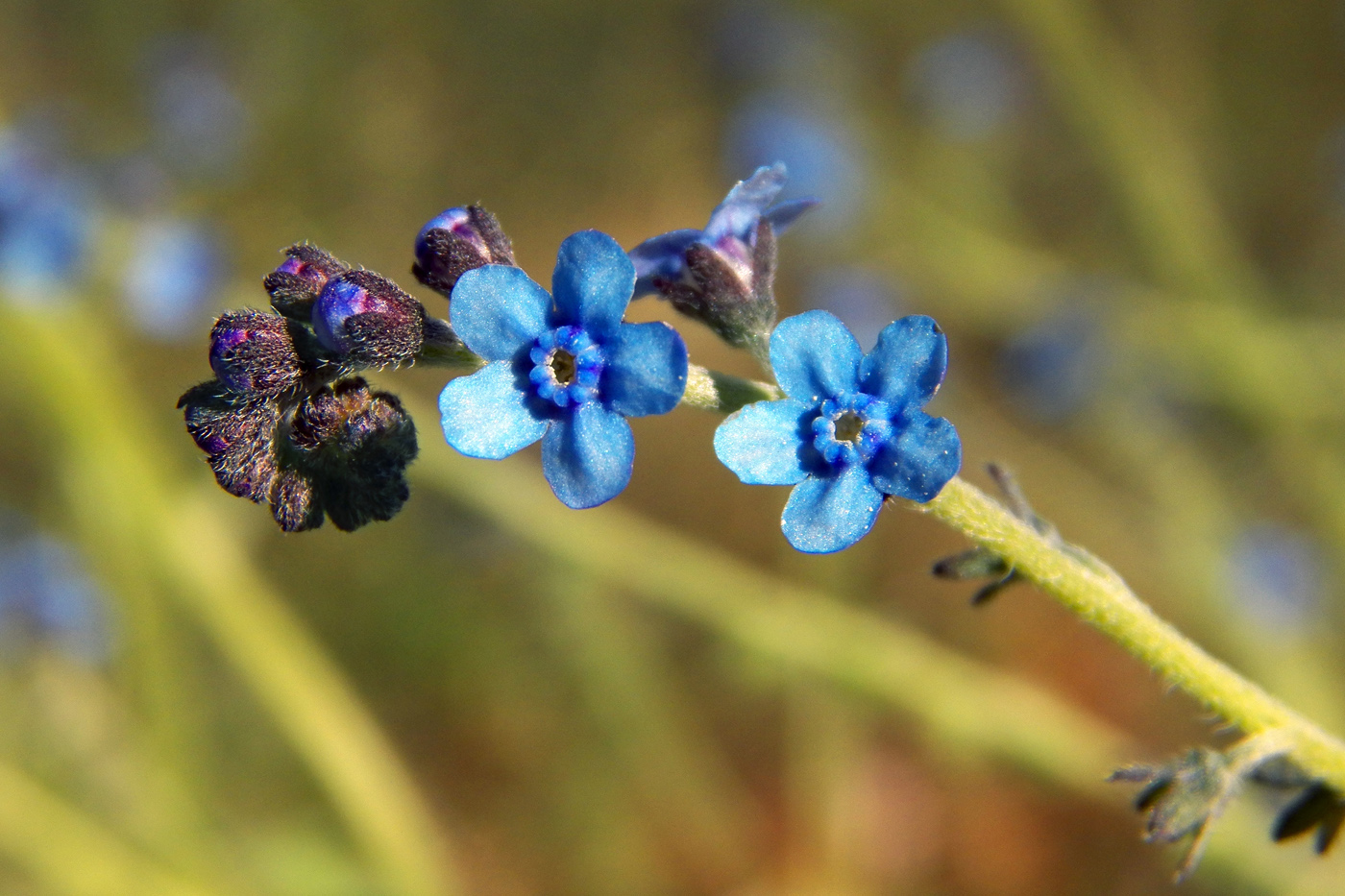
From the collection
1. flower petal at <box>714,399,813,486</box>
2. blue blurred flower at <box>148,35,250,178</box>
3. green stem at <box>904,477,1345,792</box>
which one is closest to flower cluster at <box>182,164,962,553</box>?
flower petal at <box>714,399,813,486</box>

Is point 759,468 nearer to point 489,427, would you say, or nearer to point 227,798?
point 489,427

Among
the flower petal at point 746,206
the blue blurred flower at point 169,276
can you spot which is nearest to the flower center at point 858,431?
the flower petal at point 746,206

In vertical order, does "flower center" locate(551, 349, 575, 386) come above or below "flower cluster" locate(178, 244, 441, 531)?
below

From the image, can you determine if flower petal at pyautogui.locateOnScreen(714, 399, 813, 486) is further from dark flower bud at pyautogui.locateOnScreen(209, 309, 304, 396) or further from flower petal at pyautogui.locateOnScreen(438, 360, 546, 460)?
dark flower bud at pyautogui.locateOnScreen(209, 309, 304, 396)

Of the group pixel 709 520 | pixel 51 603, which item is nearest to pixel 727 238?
pixel 51 603

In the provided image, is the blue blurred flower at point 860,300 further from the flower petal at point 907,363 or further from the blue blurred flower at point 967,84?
the flower petal at point 907,363
